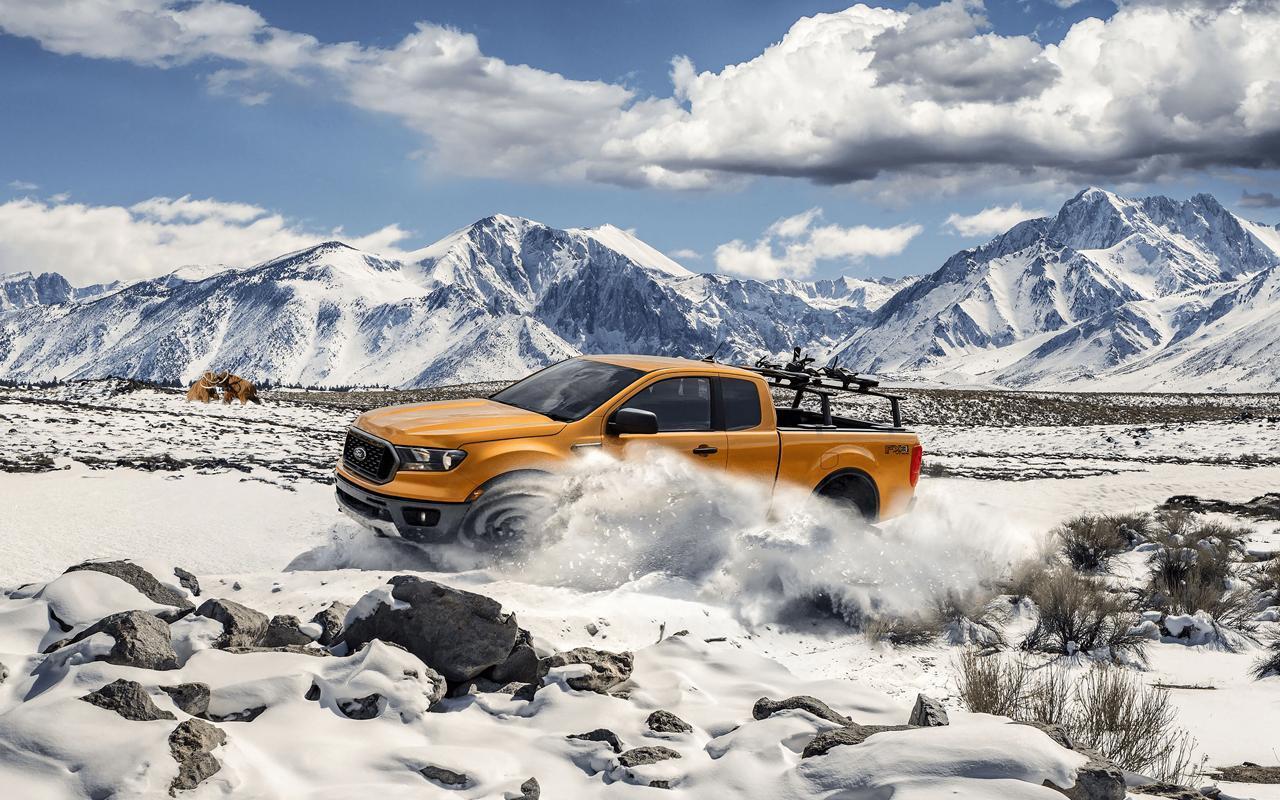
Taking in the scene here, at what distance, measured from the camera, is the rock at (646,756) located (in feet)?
12.8

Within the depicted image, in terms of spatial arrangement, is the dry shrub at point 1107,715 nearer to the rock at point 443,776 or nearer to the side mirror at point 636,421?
the rock at point 443,776

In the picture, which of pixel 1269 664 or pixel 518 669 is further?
pixel 1269 664

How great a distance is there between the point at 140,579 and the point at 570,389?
3718 millimetres

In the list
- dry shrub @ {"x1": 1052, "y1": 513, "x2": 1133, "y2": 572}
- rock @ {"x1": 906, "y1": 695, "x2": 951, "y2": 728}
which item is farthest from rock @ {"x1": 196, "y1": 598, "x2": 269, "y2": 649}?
dry shrub @ {"x1": 1052, "y1": 513, "x2": 1133, "y2": 572}

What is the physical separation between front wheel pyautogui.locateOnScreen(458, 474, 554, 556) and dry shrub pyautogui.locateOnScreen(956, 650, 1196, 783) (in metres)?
3.22

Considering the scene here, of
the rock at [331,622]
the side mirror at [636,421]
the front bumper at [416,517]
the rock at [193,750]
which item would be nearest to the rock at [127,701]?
the rock at [193,750]

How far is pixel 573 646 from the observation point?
18.7 ft

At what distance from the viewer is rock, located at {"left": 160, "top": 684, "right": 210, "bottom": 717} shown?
154 inches

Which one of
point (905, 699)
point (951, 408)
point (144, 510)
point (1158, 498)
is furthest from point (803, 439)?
point (951, 408)

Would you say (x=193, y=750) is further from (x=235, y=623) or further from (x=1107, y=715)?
(x=1107, y=715)

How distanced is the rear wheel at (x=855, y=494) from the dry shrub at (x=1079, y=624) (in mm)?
1758

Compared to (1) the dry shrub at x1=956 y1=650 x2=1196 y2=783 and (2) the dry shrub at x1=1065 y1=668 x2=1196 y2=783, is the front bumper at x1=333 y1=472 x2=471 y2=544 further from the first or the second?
(2) the dry shrub at x1=1065 y1=668 x2=1196 y2=783

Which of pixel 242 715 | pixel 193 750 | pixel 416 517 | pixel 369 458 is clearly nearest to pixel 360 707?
pixel 242 715

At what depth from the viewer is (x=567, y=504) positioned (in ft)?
23.9
